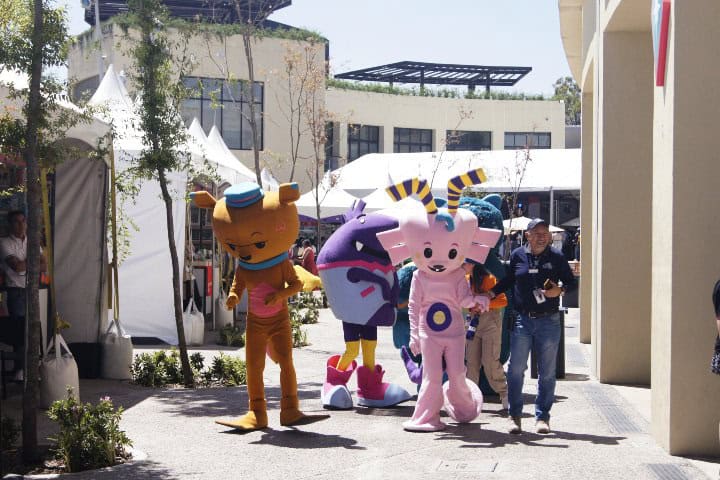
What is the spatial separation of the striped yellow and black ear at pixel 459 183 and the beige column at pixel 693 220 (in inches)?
72.1

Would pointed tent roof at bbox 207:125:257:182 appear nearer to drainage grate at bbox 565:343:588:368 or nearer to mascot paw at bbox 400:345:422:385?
drainage grate at bbox 565:343:588:368

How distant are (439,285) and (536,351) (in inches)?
39.8

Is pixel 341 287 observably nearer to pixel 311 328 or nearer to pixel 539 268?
pixel 539 268

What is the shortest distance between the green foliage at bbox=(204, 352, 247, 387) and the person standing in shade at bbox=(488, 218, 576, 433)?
13.7 ft

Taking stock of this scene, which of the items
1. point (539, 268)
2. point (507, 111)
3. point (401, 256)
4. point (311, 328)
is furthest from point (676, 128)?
point (507, 111)

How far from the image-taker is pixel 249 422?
8.63 metres

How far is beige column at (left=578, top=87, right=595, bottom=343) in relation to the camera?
15.9 metres

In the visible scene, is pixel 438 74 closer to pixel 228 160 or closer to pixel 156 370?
pixel 228 160

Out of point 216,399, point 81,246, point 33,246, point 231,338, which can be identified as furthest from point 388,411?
point 231,338

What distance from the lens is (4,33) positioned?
24.6ft

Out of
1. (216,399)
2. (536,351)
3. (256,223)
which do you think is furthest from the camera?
(216,399)

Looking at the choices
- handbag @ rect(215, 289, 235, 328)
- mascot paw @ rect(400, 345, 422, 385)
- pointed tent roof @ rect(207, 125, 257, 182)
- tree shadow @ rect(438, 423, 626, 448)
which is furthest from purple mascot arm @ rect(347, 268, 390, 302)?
pointed tent roof @ rect(207, 125, 257, 182)

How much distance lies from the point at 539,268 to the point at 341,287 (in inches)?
92.5

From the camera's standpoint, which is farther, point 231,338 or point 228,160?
point 228,160
